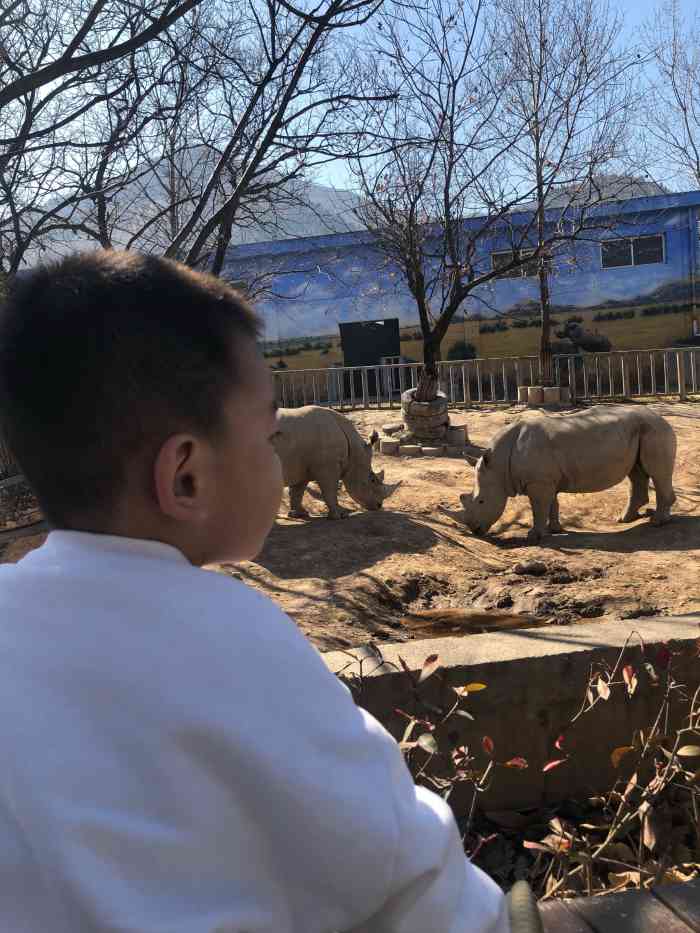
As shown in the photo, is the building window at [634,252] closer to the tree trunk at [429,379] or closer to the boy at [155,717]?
the tree trunk at [429,379]

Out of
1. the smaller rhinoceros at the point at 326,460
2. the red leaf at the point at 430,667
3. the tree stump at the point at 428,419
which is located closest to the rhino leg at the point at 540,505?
the smaller rhinoceros at the point at 326,460

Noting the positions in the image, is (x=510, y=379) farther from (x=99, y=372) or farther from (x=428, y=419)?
(x=99, y=372)

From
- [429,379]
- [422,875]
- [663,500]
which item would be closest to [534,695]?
[422,875]

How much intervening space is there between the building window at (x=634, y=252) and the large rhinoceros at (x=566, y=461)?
15397 millimetres

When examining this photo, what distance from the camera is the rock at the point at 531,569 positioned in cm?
780

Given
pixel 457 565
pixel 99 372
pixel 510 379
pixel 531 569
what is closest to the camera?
pixel 99 372

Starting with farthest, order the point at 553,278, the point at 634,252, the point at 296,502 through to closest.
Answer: the point at 553,278 → the point at 634,252 → the point at 296,502

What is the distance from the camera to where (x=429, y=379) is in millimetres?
14391

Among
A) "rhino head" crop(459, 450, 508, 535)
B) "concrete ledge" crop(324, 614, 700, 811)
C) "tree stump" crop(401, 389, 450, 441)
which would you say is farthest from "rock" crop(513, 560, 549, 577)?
"tree stump" crop(401, 389, 450, 441)

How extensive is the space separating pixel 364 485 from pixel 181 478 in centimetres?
927

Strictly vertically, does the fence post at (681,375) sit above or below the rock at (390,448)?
above

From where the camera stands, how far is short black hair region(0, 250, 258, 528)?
98 cm

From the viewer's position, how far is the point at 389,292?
25.2 meters

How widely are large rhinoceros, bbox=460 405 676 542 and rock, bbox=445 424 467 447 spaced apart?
13.7 feet
